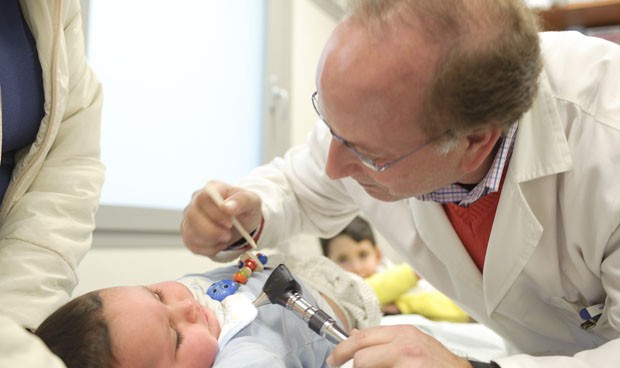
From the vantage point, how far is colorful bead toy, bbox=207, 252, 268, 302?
1146 millimetres

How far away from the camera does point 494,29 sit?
3.05 ft

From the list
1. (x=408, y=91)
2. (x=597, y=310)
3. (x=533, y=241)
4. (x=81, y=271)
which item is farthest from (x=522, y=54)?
(x=81, y=271)

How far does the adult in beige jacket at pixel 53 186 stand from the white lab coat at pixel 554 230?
2.29 feet

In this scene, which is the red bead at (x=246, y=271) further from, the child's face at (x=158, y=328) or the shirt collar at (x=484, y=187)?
the shirt collar at (x=484, y=187)

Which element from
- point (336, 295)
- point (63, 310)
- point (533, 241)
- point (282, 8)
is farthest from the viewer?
point (282, 8)

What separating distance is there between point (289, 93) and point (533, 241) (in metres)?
2.24

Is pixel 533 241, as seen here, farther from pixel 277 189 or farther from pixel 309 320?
pixel 277 189

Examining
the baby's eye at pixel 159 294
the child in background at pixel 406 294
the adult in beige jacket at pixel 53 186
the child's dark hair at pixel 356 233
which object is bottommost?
the child's dark hair at pixel 356 233

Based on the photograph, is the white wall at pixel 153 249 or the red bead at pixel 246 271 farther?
the white wall at pixel 153 249

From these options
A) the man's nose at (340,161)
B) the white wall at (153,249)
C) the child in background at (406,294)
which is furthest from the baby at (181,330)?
the child in background at (406,294)

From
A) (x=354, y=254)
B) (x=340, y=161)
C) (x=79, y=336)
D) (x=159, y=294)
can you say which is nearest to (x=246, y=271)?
(x=159, y=294)

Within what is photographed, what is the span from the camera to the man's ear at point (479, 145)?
101 centimetres

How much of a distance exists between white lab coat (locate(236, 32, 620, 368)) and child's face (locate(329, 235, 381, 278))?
1.43 meters

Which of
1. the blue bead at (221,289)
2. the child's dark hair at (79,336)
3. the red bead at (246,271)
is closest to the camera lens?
the child's dark hair at (79,336)
